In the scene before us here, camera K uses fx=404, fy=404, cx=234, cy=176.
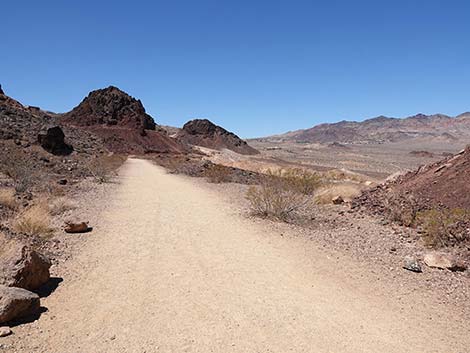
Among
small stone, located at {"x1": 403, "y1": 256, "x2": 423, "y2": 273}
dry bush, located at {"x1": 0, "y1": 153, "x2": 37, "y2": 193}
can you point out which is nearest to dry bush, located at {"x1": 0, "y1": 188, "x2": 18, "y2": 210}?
dry bush, located at {"x1": 0, "y1": 153, "x2": 37, "y2": 193}

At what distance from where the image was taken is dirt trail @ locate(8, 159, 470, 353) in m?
4.35

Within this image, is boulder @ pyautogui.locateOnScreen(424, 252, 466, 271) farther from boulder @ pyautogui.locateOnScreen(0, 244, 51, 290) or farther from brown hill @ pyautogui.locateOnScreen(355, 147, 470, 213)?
boulder @ pyautogui.locateOnScreen(0, 244, 51, 290)

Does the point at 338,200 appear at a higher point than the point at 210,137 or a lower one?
lower

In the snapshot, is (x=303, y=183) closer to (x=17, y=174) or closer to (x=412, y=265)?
(x=412, y=265)

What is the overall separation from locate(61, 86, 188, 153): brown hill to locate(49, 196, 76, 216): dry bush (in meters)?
46.5

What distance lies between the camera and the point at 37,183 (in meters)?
14.7

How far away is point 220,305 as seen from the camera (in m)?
5.21

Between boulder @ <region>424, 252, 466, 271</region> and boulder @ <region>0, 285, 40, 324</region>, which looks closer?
boulder @ <region>0, 285, 40, 324</region>

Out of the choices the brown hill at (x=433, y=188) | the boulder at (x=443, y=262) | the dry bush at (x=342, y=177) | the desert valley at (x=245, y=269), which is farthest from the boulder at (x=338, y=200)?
the dry bush at (x=342, y=177)

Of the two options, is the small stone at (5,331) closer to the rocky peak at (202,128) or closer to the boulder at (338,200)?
the boulder at (338,200)

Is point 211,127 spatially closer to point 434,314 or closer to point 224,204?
point 224,204

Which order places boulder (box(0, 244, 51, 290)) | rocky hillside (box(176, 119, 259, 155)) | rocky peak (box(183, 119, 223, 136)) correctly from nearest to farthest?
boulder (box(0, 244, 51, 290)) → rocky hillside (box(176, 119, 259, 155)) → rocky peak (box(183, 119, 223, 136))

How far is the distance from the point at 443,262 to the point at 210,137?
9529 centimetres

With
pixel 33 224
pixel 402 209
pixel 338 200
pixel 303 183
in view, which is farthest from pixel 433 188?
pixel 33 224
